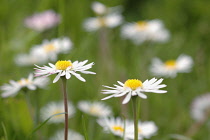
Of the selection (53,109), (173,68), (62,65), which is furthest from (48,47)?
(62,65)

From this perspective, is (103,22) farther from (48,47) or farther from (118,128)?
(118,128)

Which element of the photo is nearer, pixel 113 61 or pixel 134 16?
pixel 113 61

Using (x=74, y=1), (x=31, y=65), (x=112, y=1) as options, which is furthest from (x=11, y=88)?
(x=74, y=1)

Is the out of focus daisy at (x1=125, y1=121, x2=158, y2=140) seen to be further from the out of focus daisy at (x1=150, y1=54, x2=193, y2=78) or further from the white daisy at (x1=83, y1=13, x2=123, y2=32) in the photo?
the white daisy at (x1=83, y1=13, x2=123, y2=32)

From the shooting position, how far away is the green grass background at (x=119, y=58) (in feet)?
4.51

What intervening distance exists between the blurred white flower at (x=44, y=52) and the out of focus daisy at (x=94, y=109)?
245mm

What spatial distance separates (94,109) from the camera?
4.63 ft

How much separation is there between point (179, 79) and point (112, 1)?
82 cm

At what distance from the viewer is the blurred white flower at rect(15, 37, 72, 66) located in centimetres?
158

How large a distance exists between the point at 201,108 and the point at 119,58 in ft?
2.25

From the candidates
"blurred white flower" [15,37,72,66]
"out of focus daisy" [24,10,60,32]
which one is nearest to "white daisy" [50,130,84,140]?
"blurred white flower" [15,37,72,66]

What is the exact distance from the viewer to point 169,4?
9.17 feet

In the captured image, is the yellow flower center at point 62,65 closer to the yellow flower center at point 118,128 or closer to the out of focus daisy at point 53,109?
the yellow flower center at point 118,128

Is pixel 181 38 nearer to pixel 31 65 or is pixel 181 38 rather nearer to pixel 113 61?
pixel 113 61
